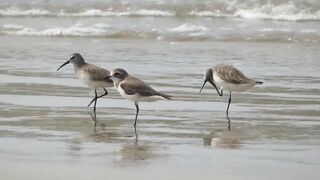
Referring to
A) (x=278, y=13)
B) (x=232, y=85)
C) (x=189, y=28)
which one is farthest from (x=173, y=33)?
(x=232, y=85)

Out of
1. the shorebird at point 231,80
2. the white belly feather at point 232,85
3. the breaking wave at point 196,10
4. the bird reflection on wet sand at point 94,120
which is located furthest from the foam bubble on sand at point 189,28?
the bird reflection on wet sand at point 94,120

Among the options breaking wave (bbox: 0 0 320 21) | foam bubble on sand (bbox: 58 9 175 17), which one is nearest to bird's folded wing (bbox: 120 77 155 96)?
breaking wave (bbox: 0 0 320 21)

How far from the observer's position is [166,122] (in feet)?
30.8

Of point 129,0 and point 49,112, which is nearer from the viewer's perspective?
point 49,112

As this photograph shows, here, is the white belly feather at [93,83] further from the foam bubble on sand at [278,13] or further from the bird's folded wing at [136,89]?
the foam bubble on sand at [278,13]

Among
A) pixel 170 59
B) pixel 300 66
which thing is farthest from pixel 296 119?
pixel 170 59

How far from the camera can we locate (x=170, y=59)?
15445 mm

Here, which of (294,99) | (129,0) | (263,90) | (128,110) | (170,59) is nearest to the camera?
(128,110)

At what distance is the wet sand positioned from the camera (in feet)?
23.0

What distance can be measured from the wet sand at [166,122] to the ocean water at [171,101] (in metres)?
0.02

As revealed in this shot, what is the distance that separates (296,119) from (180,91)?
255cm

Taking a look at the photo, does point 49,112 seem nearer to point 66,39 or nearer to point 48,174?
point 48,174

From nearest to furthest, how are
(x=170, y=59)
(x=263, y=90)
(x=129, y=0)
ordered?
(x=263, y=90)
(x=170, y=59)
(x=129, y=0)

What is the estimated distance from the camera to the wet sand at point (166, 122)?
23.0ft
